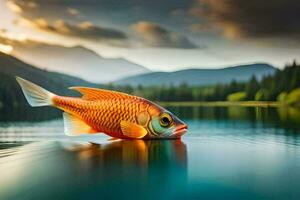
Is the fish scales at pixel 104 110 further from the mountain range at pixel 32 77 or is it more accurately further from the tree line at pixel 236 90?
the tree line at pixel 236 90

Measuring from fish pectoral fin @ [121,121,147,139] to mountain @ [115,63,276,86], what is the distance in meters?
2.19

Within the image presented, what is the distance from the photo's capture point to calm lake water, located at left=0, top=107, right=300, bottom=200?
68.0 inches

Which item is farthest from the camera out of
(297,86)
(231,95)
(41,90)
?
(297,86)

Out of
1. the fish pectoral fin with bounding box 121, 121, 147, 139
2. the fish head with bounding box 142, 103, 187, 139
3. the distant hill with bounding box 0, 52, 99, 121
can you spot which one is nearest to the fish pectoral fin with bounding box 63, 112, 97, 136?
the fish pectoral fin with bounding box 121, 121, 147, 139

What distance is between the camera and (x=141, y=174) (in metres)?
1.99

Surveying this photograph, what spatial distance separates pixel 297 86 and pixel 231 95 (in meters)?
1.90

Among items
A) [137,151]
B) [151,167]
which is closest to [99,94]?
[137,151]

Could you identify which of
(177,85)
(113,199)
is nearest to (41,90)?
(113,199)

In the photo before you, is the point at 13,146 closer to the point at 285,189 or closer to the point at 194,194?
the point at 194,194

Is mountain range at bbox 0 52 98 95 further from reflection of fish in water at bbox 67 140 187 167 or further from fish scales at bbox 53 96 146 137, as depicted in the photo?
reflection of fish in water at bbox 67 140 187 167

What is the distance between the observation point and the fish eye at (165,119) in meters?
2.90

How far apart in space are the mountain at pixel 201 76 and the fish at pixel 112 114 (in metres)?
2.07

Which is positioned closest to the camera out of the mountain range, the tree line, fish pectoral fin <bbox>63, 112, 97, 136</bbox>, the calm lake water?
the calm lake water

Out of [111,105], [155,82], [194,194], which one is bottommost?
[194,194]
